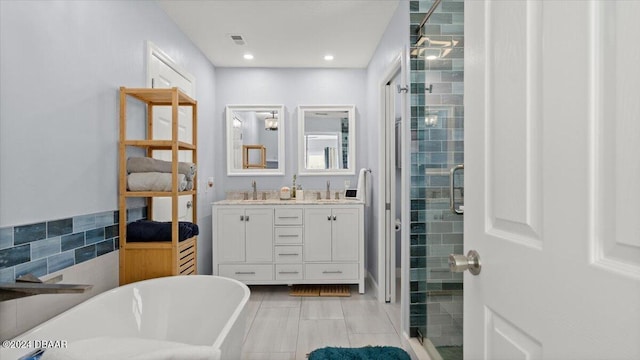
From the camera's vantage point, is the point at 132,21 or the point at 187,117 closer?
the point at 132,21

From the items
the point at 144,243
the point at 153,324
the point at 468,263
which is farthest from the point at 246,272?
the point at 468,263

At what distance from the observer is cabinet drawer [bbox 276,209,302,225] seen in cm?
348

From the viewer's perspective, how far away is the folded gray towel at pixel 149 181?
6.82ft

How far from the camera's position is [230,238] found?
3467 millimetres

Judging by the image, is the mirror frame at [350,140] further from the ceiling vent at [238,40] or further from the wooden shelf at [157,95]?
the wooden shelf at [157,95]

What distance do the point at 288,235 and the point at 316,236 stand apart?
285 millimetres

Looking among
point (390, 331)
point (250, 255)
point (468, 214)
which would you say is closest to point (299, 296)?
point (250, 255)

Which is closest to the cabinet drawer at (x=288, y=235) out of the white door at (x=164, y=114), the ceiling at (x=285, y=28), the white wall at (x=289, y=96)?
the white wall at (x=289, y=96)

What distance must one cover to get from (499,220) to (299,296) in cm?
290

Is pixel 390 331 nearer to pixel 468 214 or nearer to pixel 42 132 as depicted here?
pixel 468 214

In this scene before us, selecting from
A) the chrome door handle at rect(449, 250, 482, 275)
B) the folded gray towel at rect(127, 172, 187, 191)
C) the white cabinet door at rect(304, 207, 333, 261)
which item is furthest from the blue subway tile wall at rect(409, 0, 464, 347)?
the folded gray towel at rect(127, 172, 187, 191)

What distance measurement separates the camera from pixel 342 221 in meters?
3.51

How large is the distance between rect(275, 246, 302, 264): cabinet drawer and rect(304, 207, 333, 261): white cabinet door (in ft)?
0.23

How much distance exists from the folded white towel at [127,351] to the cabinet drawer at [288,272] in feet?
7.34
